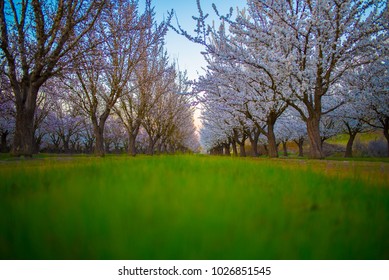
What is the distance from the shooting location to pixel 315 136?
440 inches

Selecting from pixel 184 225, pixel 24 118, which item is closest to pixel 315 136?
pixel 184 225

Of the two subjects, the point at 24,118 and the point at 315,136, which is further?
the point at 315,136

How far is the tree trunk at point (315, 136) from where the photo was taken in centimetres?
1107

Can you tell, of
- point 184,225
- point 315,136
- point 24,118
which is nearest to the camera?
point 184,225

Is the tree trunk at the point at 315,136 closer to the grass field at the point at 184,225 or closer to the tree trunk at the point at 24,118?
the grass field at the point at 184,225

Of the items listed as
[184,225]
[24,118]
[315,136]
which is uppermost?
[24,118]

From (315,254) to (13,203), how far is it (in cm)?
241

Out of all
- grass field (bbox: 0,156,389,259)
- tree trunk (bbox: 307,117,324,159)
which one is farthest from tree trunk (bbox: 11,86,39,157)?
tree trunk (bbox: 307,117,324,159)

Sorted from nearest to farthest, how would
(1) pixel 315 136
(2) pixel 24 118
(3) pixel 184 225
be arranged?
(3) pixel 184 225 < (2) pixel 24 118 < (1) pixel 315 136

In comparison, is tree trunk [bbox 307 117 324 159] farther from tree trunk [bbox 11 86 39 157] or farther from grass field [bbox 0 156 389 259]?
tree trunk [bbox 11 86 39 157]

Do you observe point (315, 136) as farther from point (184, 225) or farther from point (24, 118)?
point (24, 118)
